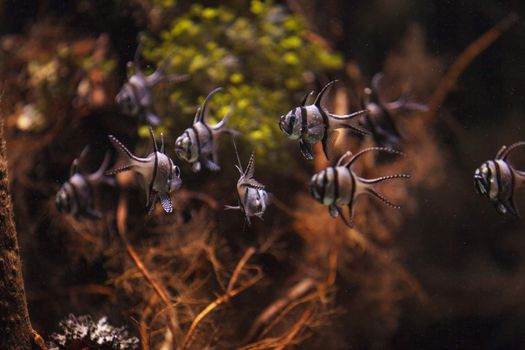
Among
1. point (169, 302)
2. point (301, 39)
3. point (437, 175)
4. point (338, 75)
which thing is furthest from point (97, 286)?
point (437, 175)

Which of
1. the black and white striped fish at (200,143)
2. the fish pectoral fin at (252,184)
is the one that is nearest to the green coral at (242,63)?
the black and white striped fish at (200,143)

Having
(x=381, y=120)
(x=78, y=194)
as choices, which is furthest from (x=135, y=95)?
(x=381, y=120)

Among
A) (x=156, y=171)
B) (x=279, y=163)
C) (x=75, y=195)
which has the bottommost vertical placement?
(x=279, y=163)

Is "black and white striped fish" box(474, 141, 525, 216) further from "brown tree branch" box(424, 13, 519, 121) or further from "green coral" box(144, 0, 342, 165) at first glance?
"brown tree branch" box(424, 13, 519, 121)

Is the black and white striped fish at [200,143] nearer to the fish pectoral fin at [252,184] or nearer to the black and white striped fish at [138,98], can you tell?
the fish pectoral fin at [252,184]

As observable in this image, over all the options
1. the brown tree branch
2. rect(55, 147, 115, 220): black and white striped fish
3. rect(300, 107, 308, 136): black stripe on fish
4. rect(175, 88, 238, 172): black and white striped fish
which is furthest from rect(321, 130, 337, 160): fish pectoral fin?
the brown tree branch

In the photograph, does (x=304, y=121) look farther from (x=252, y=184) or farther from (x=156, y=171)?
(x=156, y=171)

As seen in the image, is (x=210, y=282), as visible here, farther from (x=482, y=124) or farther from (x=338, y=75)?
(x=482, y=124)
